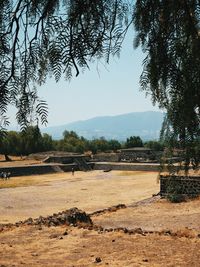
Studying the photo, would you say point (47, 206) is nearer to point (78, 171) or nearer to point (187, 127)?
point (187, 127)

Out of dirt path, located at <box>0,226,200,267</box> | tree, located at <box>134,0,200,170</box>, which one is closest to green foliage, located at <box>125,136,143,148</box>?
dirt path, located at <box>0,226,200,267</box>

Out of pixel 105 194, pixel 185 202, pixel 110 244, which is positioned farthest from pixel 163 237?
pixel 105 194

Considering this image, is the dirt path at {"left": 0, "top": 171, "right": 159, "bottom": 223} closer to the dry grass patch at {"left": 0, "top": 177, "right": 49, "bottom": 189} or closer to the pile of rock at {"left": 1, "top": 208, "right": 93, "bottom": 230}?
the dry grass patch at {"left": 0, "top": 177, "right": 49, "bottom": 189}

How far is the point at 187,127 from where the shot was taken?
377cm

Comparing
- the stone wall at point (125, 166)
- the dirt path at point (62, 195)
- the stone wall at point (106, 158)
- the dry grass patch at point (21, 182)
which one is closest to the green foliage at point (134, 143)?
the stone wall at point (106, 158)

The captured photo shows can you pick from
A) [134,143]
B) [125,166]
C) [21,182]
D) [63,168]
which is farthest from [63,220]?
[134,143]

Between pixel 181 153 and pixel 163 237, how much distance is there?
858 centimetres

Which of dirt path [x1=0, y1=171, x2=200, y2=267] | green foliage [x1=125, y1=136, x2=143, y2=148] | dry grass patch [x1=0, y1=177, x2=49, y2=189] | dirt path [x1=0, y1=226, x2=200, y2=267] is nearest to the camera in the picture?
dirt path [x1=0, y1=226, x2=200, y2=267]

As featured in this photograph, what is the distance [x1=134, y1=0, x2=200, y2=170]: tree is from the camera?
3.60 m

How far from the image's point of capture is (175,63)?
369 cm

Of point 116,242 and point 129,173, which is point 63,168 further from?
point 116,242

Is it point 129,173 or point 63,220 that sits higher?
point 129,173

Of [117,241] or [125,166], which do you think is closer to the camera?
[117,241]

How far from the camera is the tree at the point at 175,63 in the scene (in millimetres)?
3598
